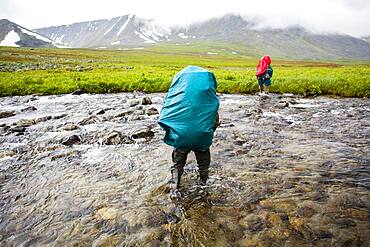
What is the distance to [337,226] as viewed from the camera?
6.10m

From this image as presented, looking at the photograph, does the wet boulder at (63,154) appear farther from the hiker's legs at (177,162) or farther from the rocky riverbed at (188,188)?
the hiker's legs at (177,162)

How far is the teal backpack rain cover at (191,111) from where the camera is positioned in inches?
262

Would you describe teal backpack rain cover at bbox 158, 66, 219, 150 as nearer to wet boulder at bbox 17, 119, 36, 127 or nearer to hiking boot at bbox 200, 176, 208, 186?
hiking boot at bbox 200, 176, 208, 186

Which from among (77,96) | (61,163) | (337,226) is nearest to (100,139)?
(61,163)

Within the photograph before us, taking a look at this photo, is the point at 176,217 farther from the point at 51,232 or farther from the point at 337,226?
the point at 337,226

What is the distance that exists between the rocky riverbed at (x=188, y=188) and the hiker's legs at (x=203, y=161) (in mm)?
280

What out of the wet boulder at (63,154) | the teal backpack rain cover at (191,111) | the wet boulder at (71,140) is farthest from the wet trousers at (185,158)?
the wet boulder at (71,140)

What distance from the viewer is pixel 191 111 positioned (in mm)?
6629

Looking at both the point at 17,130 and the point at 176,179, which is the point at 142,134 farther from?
the point at 17,130

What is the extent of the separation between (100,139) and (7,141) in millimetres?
3678

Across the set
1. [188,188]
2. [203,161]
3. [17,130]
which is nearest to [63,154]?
[17,130]

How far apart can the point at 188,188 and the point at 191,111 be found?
→ 2373 millimetres

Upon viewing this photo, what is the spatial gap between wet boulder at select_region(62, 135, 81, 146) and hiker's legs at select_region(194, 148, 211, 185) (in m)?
6.23

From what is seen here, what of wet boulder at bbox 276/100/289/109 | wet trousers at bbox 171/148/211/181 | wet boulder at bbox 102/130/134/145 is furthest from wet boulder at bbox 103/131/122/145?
wet boulder at bbox 276/100/289/109
